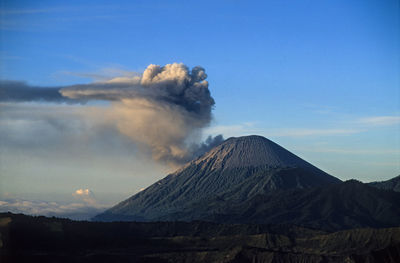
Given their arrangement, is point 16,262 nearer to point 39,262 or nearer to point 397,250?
point 39,262

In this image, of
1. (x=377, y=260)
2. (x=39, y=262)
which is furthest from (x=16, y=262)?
(x=377, y=260)

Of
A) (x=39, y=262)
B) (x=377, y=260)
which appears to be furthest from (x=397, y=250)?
(x=39, y=262)

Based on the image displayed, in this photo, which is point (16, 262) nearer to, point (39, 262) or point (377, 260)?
point (39, 262)

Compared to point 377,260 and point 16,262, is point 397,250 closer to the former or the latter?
point 377,260
